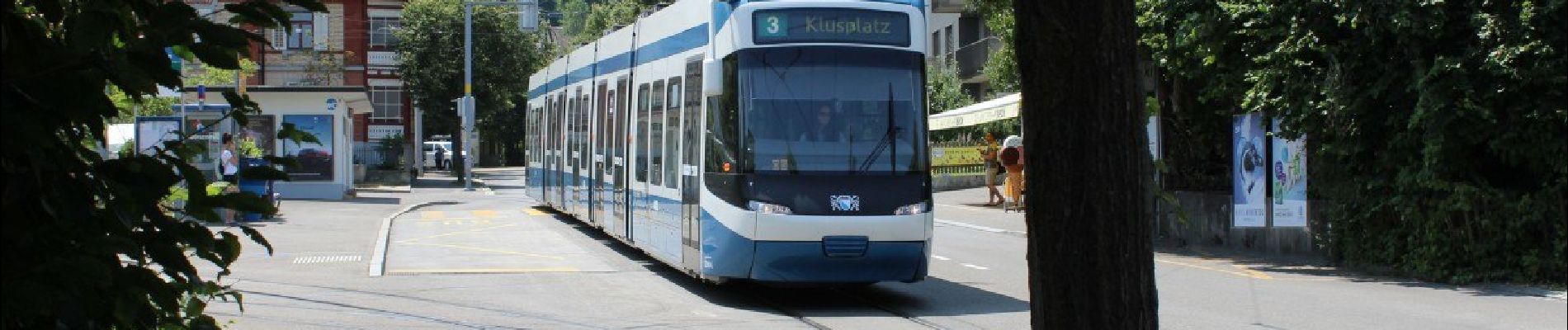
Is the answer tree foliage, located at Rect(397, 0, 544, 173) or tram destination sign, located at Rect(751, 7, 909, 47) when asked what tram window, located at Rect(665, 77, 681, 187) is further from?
tree foliage, located at Rect(397, 0, 544, 173)

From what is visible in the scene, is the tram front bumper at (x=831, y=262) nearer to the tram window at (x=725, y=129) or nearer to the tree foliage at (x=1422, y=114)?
the tram window at (x=725, y=129)

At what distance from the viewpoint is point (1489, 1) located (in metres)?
15.0

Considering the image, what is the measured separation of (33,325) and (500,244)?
713 inches

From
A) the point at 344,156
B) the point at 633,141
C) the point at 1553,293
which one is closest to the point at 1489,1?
the point at 1553,293

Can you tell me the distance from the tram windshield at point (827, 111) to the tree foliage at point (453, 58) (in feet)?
159

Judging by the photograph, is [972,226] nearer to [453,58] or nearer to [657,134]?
[657,134]

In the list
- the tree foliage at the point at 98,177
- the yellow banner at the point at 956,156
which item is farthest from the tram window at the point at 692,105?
the yellow banner at the point at 956,156

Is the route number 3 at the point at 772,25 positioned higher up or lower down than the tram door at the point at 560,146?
higher up

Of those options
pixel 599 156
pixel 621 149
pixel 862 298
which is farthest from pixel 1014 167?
pixel 862 298

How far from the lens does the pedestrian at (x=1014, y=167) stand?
2867cm

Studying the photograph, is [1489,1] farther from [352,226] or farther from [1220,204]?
[352,226]

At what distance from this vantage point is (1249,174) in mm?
18500

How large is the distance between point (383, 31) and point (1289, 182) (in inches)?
2129

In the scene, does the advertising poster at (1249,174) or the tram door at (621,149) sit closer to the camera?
the tram door at (621,149)
